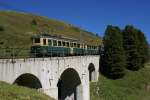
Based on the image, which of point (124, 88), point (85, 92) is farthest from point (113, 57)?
point (85, 92)

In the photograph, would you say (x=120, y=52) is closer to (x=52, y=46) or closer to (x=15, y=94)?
(x=52, y=46)

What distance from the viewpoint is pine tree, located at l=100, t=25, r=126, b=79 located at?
6384 centimetres

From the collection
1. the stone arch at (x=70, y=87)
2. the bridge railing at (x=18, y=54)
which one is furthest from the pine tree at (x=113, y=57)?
the bridge railing at (x=18, y=54)

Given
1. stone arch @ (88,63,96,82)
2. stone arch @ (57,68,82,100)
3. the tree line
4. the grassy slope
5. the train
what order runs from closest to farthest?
the train
stone arch @ (57,68,82,100)
the grassy slope
stone arch @ (88,63,96,82)
the tree line

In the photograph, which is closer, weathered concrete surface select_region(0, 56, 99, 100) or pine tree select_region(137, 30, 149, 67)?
weathered concrete surface select_region(0, 56, 99, 100)

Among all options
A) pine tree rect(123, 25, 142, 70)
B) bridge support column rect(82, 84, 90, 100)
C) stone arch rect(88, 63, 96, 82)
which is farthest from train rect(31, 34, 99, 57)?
pine tree rect(123, 25, 142, 70)

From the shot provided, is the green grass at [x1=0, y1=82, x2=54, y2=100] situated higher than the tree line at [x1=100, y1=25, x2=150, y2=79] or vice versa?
the tree line at [x1=100, y1=25, x2=150, y2=79]

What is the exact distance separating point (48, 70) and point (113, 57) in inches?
1232

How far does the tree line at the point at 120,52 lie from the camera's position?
211 ft

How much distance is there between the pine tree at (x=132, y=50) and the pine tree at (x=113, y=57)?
6558 millimetres

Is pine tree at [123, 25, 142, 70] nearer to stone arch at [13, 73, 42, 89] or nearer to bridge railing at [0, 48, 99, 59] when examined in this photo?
bridge railing at [0, 48, 99, 59]

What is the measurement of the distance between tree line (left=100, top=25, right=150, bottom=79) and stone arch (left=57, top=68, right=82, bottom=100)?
56.6 ft

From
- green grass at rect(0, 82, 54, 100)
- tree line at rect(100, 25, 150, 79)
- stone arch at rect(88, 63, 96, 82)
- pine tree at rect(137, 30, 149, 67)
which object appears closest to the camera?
green grass at rect(0, 82, 54, 100)

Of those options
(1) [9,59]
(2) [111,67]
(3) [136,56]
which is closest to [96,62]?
(2) [111,67]
